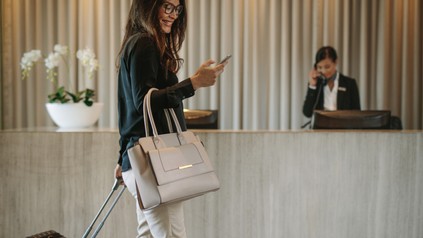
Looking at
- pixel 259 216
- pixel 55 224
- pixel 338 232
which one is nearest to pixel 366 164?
pixel 338 232

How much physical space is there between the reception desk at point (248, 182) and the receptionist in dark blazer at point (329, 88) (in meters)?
1.88

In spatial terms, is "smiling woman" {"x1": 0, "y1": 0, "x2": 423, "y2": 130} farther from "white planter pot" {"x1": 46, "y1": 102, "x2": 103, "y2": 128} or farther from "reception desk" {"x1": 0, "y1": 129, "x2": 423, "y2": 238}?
"reception desk" {"x1": 0, "y1": 129, "x2": 423, "y2": 238}

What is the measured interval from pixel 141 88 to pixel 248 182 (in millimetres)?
1065

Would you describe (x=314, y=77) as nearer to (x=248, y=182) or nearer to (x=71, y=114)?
(x=248, y=182)

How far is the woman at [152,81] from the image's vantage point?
1.37 meters

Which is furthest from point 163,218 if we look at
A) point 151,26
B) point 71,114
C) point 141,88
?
point 71,114

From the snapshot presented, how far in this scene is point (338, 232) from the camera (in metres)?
2.33

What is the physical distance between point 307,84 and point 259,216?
102 inches

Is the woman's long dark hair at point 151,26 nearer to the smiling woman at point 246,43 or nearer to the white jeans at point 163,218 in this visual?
the white jeans at point 163,218

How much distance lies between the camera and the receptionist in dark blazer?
13.7 ft

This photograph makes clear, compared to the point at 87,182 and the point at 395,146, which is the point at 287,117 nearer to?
the point at 395,146

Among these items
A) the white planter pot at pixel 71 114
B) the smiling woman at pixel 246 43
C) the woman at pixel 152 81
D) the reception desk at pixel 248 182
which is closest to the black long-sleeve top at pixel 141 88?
the woman at pixel 152 81

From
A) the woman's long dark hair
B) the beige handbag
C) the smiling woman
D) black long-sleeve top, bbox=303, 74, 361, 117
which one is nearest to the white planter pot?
the woman's long dark hair

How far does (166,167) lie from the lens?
1.32m
